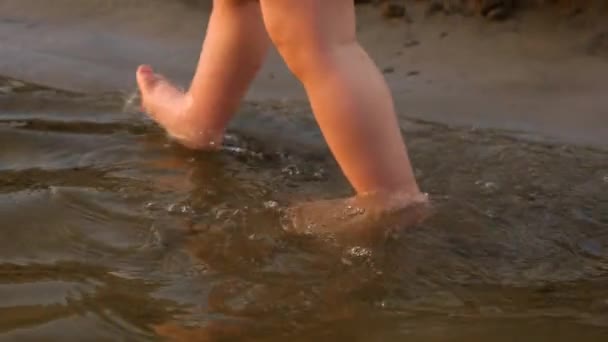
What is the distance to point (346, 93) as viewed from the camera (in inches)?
72.5

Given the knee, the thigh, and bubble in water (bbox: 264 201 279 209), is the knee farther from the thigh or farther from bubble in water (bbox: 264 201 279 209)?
bubble in water (bbox: 264 201 279 209)

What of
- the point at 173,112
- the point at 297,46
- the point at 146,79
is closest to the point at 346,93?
the point at 297,46

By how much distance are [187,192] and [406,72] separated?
3.53ft

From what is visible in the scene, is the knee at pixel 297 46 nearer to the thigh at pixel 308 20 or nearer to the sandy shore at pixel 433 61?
the thigh at pixel 308 20

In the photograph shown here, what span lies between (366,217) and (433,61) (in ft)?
4.23

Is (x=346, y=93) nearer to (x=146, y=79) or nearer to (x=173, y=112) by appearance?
(x=173, y=112)

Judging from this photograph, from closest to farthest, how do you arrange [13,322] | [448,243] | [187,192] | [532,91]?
1. [13,322]
2. [448,243]
3. [187,192]
4. [532,91]

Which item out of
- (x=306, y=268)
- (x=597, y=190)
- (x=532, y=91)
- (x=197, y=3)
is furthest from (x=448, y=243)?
(x=197, y=3)

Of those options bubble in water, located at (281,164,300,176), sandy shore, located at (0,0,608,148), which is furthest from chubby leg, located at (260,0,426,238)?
sandy shore, located at (0,0,608,148)

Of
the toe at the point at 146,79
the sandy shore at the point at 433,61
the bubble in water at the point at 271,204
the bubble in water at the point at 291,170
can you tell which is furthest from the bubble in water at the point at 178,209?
the sandy shore at the point at 433,61

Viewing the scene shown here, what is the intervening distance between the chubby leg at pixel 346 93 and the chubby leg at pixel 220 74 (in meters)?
0.48

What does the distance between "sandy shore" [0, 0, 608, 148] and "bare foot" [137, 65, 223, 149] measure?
0.33m

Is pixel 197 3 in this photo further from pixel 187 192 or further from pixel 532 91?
pixel 187 192

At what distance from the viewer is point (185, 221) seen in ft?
6.63
